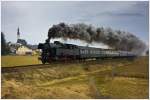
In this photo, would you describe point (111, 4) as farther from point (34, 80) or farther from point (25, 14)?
point (34, 80)

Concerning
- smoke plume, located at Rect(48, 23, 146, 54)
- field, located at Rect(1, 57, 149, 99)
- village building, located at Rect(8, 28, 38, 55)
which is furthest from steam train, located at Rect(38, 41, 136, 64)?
village building, located at Rect(8, 28, 38, 55)

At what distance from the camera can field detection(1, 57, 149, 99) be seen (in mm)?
8453

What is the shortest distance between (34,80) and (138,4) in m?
3.48

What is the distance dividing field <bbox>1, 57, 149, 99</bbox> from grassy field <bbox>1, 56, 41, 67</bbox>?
23cm

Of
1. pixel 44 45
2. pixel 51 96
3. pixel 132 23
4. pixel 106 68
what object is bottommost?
pixel 51 96

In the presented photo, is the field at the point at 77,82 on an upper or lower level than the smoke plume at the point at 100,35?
lower

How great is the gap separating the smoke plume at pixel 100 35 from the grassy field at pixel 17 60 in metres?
0.83

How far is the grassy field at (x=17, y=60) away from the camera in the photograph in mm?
8516

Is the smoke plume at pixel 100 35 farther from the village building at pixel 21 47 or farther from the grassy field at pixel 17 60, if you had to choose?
the grassy field at pixel 17 60

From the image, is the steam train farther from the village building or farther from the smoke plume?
the village building

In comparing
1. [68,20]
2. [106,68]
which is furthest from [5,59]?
[106,68]

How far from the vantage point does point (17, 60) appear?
341 inches

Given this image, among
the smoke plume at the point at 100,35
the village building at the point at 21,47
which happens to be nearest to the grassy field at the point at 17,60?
the village building at the point at 21,47

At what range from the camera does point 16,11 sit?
8734mm
